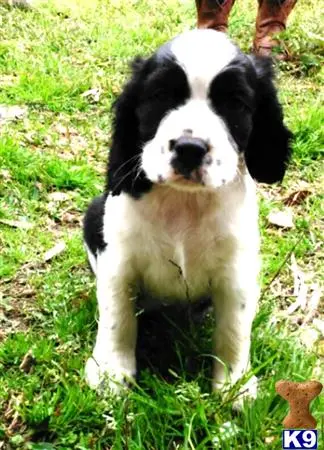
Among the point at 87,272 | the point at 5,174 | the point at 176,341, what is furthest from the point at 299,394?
the point at 5,174

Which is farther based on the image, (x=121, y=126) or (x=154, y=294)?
(x=154, y=294)

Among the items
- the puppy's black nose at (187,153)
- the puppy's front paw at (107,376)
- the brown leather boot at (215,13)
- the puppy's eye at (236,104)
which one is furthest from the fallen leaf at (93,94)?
the puppy's black nose at (187,153)

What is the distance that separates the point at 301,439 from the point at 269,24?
406 centimetres

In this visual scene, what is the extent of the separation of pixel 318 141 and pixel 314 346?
70.0 inches

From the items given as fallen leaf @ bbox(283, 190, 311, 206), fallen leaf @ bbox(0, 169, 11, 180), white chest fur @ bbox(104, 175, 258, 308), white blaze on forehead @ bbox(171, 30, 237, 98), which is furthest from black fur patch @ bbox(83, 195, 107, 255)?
fallen leaf @ bbox(283, 190, 311, 206)

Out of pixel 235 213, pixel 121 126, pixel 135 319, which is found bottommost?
pixel 135 319

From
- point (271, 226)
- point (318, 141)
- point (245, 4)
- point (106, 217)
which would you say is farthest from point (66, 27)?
point (106, 217)

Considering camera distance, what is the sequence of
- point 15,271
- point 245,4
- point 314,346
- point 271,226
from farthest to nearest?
point 245,4 → point 271,226 → point 15,271 → point 314,346

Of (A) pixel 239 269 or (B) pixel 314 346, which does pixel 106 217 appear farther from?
(B) pixel 314 346

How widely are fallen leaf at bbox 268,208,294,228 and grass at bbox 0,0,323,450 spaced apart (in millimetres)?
33

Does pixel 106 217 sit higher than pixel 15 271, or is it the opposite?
pixel 106 217

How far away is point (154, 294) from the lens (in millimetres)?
2609

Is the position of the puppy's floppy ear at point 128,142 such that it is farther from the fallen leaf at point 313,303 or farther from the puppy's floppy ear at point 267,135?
the fallen leaf at point 313,303

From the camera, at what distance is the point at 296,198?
393cm
